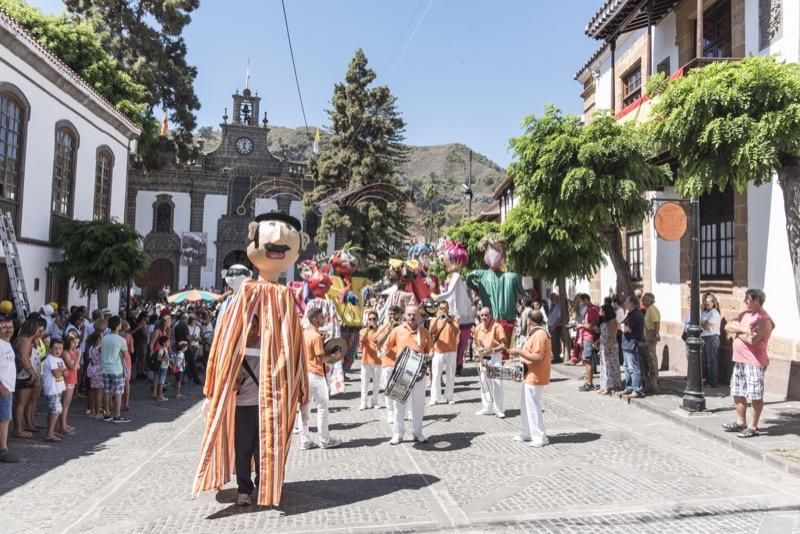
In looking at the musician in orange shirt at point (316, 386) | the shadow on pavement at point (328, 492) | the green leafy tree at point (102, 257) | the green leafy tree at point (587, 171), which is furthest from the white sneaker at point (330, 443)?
the green leafy tree at point (102, 257)

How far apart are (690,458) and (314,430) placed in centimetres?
457

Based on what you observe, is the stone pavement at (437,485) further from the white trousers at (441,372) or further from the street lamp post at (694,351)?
the white trousers at (441,372)

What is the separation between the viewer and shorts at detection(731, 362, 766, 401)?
7.04 m

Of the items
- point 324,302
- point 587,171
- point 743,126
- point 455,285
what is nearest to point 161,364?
point 324,302

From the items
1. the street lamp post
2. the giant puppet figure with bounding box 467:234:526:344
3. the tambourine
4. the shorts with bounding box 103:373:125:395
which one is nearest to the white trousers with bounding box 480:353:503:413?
the giant puppet figure with bounding box 467:234:526:344

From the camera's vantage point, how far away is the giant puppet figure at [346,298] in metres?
11.4

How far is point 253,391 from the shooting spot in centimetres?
500

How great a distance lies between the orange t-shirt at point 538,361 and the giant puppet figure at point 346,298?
4776 millimetres

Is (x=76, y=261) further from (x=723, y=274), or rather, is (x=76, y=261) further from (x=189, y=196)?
(x=189, y=196)

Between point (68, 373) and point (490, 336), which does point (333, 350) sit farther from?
point (68, 373)

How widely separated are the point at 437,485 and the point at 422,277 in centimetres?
589

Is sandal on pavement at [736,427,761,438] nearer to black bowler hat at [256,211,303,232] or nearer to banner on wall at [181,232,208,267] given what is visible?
black bowler hat at [256,211,303,232]

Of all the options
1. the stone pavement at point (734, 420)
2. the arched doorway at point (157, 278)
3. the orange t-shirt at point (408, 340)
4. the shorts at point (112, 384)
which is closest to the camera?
the stone pavement at point (734, 420)

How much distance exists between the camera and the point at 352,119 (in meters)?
32.0
